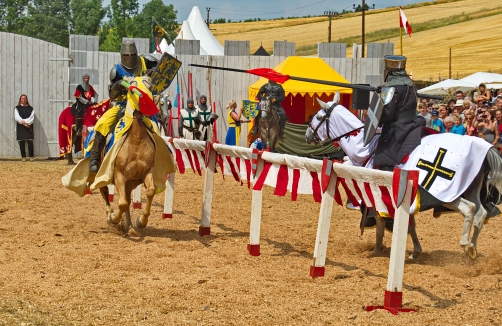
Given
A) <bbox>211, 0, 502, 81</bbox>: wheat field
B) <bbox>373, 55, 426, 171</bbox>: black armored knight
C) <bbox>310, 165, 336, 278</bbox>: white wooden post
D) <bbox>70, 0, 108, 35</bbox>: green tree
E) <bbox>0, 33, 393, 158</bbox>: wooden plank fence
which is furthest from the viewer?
<bbox>70, 0, 108, 35</bbox>: green tree

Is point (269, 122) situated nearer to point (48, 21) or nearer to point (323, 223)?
point (323, 223)

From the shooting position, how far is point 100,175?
9.77 meters

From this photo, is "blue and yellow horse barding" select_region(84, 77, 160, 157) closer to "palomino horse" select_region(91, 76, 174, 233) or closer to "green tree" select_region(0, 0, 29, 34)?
"palomino horse" select_region(91, 76, 174, 233)

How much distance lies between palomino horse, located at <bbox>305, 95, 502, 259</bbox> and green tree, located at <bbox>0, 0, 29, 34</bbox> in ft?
159

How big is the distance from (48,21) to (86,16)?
728 cm

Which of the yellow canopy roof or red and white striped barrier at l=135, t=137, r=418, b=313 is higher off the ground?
the yellow canopy roof

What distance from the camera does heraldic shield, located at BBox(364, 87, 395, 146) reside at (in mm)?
8289

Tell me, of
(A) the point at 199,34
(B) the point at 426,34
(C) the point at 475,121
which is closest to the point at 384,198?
(C) the point at 475,121

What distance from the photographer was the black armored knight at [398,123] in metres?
8.55

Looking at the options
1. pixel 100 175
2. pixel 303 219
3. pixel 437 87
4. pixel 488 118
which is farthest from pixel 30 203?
pixel 437 87

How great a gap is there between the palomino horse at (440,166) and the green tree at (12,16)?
4855cm

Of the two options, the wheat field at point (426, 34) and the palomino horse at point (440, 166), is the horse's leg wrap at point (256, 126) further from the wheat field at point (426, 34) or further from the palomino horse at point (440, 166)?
the wheat field at point (426, 34)

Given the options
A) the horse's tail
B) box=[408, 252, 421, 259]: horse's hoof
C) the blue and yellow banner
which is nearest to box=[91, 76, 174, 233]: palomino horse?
box=[408, 252, 421, 259]: horse's hoof

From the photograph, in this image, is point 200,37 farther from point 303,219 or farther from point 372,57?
point 303,219
